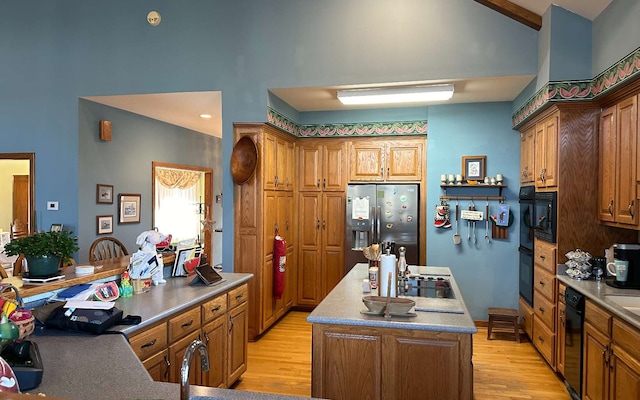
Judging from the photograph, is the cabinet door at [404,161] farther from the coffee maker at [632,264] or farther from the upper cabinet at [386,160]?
the coffee maker at [632,264]

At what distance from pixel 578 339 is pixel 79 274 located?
10.9 feet

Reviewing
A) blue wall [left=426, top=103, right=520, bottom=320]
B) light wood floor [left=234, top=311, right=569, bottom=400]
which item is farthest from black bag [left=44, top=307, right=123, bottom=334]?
blue wall [left=426, top=103, right=520, bottom=320]

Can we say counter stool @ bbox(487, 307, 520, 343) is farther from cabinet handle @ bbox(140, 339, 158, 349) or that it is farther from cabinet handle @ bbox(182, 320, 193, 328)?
cabinet handle @ bbox(140, 339, 158, 349)

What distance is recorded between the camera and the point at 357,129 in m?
5.60

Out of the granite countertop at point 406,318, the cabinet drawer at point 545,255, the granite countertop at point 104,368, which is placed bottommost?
the granite countertop at point 104,368

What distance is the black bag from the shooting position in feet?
6.82

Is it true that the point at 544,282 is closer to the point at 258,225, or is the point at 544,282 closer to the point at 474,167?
the point at 474,167

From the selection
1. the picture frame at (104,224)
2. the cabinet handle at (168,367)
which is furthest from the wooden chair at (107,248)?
the cabinet handle at (168,367)

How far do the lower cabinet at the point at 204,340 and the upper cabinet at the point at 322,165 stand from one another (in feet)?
8.07

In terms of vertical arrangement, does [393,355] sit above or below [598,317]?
below

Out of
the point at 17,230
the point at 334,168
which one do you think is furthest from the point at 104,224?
the point at 334,168

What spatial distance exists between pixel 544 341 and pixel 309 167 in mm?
3265

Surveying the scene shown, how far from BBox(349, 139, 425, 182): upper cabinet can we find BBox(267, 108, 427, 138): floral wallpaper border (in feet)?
0.36

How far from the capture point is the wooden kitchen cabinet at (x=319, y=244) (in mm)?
5699
